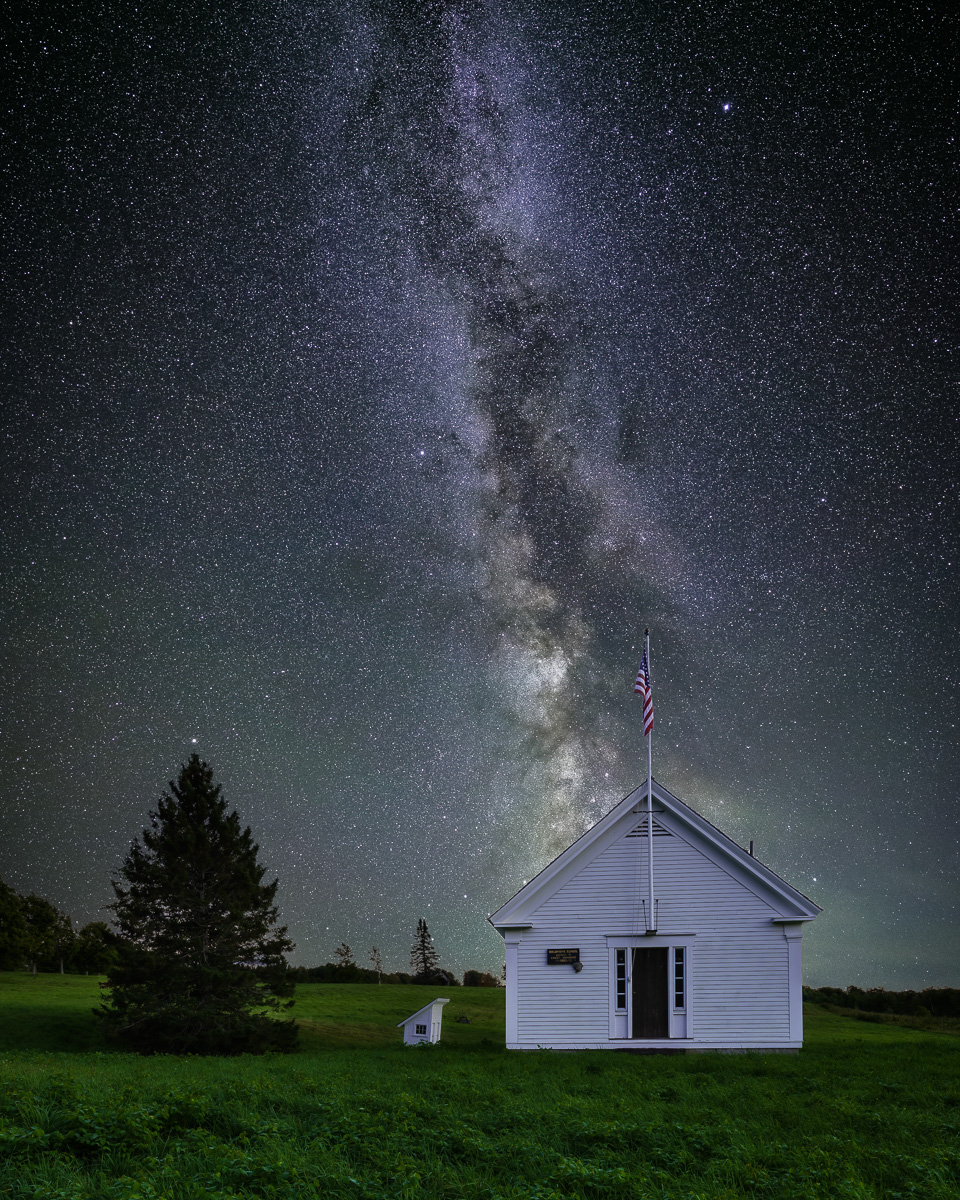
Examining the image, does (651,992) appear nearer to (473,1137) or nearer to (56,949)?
(473,1137)

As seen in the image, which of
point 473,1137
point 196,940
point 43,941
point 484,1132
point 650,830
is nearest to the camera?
point 473,1137

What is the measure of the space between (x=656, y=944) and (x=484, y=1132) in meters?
13.4

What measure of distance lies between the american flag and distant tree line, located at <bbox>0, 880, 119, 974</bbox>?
49.9 metres

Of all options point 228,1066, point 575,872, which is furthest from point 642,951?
point 228,1066

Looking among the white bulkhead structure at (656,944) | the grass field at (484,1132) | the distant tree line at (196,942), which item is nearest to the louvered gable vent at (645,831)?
the white bulkhead structure at (656,944)

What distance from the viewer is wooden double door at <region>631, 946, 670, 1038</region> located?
22.6 m

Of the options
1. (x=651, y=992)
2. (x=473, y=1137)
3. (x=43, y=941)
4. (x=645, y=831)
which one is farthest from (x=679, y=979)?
(x=43, y=941)

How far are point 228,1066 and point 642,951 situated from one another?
34.1 feet

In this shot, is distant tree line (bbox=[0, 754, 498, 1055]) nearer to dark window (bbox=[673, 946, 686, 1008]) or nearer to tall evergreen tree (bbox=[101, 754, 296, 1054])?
tall evergreen tree (bbox=[101, 754, 296, 1054])

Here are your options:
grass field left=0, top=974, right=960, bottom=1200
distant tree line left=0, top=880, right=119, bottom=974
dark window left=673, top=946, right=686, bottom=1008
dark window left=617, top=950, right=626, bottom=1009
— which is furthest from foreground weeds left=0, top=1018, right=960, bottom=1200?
distant tree line left=0, top=880, right=119, bottom=974

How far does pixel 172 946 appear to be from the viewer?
29062 millimetres

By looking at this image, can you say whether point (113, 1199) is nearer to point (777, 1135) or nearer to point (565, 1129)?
point (565, 1129)

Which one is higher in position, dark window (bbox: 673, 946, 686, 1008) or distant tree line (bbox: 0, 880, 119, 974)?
dark window (bbox: 673, 946, 686, 1008)

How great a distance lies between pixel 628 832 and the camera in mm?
23688
